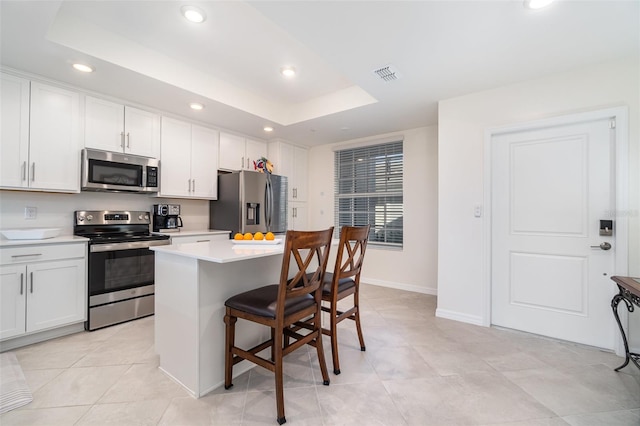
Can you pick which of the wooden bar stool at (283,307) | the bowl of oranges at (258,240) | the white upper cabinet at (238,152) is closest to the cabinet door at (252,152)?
the white upper cabinet at (238,152)

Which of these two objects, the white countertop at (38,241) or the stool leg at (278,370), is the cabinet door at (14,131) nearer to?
the white countertop at (38,241)

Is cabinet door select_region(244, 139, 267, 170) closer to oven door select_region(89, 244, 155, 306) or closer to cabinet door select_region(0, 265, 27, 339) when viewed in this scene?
oven door select_region(89, 244, 155, 306)

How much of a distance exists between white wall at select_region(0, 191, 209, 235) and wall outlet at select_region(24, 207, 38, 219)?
0.07 feet

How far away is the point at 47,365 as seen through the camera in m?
2.04

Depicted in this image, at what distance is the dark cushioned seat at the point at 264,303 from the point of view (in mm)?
1576

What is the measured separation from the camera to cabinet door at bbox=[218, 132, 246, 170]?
13.3 feet

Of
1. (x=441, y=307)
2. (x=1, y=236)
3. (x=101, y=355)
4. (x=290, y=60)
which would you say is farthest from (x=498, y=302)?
(x=1, y=236)

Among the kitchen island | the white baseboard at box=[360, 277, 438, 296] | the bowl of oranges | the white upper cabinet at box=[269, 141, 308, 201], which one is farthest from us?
the white upper cabinet at box=[269, 141, 308, 201]

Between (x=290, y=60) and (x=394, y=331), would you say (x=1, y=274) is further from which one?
(x=394, y=331)

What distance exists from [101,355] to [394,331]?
255cm

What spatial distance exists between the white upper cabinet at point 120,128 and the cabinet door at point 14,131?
1.45 ft

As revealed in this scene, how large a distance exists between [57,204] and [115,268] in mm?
953

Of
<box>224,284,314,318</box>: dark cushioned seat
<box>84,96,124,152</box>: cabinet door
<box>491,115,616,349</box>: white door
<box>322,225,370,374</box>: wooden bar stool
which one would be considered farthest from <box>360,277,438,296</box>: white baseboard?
<box>84,96,124,152</box>: cabinet door

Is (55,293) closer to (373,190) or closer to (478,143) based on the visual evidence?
(373,190)
